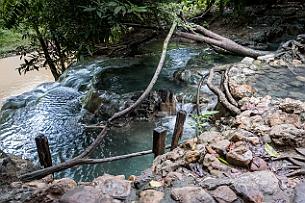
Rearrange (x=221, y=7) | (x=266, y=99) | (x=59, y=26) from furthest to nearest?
(x=221, y=7) → (x=59, y=26) → (x=266, y=99)

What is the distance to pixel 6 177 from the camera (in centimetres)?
312

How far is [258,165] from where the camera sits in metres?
2.97

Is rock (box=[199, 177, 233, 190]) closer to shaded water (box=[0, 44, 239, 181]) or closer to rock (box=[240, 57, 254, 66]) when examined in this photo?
shaded water (box=[0, 44, 239, 181])

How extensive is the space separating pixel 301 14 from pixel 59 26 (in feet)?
23.5

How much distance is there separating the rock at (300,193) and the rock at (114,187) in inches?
49.7

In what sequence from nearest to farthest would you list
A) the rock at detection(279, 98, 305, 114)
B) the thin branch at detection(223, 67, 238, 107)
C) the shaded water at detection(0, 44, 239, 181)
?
1. the rock at detection(279, 98, 305, 114)
2. the thin branch at detection(223, 67, 238, 107)
3. the shaded water at detection(0, 44, 239, 181)

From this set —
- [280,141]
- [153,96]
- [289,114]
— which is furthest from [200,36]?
[280,141]

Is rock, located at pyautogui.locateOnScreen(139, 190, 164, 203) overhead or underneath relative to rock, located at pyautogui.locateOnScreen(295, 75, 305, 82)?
underneath

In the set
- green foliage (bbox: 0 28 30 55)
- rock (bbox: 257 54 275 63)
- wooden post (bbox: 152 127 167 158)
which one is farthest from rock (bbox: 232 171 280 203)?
green foliage (bbox: 0 28 30 55)

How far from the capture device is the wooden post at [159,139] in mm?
3467

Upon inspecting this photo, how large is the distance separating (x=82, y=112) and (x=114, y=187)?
4.18 m

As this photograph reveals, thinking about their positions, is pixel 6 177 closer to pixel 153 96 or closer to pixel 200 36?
pixel 153 96

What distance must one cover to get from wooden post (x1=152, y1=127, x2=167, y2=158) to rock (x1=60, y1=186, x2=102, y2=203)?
992 millimetres

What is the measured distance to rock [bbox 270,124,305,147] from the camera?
10.5 feet
